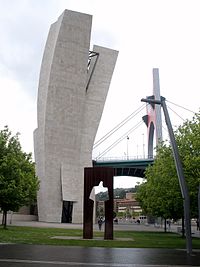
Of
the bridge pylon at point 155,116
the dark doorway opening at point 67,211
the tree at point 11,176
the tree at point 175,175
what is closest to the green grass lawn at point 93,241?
the tree at point 175,175

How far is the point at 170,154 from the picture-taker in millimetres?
25797

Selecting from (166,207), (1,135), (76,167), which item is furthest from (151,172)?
(76,167)

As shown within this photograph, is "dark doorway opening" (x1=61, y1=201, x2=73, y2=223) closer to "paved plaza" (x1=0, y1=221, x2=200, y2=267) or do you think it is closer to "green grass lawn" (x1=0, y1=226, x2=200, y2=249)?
"green grass lawn" (x1=0, y1=226, x2=200, y2=249)

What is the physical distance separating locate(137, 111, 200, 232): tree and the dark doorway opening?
2534cm

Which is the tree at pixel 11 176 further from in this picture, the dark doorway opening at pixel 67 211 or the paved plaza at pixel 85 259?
the dark doorway opening at pixel 67 211

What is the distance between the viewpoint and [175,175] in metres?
25.2

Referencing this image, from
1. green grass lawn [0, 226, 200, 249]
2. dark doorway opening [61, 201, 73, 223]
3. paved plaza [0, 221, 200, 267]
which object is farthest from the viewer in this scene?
dark doorway opening [61, 201, 73, 223]

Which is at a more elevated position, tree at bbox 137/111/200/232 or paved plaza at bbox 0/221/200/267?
tree at bbox 137/111/200/232

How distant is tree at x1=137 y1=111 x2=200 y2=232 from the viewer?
20500 mm

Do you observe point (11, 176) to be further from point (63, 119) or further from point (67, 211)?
point (67, 211)

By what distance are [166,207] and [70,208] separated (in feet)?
104

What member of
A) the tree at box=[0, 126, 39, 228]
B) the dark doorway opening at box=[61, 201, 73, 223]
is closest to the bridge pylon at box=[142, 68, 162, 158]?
the dark doorway opening at box=[61, 201, 73, 223]

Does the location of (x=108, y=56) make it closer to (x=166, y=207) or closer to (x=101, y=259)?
(x=166, y=207)

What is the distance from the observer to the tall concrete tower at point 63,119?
191 ft
